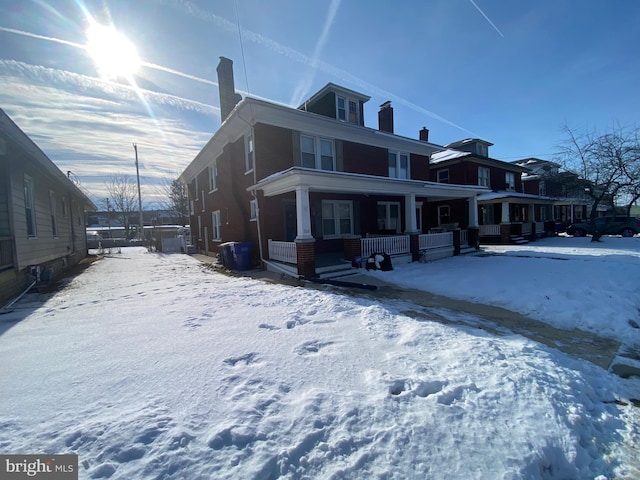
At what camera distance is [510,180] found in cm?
2580

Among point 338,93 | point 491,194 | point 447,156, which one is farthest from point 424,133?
point 338,93

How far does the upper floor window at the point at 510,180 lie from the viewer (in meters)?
25.3

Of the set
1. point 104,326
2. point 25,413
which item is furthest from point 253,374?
point 104,326

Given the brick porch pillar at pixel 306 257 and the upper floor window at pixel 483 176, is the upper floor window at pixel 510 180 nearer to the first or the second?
the upper floor window at pixel 483 176

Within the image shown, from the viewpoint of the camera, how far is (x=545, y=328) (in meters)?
4.88

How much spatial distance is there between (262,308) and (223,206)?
1108 centimetres

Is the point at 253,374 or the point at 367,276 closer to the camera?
the point at 253,374

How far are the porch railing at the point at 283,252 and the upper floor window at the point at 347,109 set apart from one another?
7.37 metres

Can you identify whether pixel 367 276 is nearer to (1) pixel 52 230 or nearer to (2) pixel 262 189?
(2) pixel 262 189

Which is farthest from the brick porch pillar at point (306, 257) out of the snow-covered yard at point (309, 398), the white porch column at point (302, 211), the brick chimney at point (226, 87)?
the brick chimney at point (226, 87)

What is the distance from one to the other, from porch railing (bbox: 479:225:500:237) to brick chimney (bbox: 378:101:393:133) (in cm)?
1042

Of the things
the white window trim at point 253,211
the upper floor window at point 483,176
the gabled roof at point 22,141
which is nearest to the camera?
the gabled roof at point 22,141

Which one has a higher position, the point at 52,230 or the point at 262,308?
the point at 52,230
